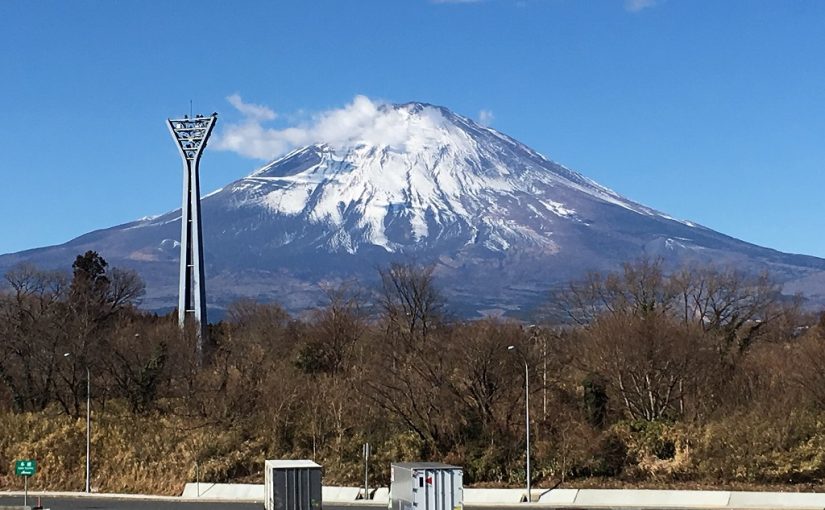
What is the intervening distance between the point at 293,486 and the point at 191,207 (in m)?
58.7

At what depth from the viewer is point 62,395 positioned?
223 feet

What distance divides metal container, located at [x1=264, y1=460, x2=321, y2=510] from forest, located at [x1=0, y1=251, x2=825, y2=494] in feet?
64.8

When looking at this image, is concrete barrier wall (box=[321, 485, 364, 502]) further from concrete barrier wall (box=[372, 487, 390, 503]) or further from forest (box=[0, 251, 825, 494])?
forest (box=[0, 251, 825, 494])

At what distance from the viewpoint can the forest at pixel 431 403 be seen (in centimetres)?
5547

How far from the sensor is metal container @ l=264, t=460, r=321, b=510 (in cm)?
3647

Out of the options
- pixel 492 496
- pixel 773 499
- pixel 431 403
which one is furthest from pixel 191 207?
pixel 773 499

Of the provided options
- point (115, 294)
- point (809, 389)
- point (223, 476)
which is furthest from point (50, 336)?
point (809, 389)

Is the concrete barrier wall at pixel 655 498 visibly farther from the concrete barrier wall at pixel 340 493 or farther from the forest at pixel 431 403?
the concrete barrier wall at pixel 340 493

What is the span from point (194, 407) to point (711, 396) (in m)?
27.6

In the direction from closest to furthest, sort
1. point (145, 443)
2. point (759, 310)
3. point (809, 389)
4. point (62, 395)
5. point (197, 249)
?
point (809, 389) → point (145, 443) → point (62, 395) → point (759, 310) → point (197, 249)

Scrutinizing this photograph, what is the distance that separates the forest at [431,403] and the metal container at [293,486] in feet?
64.8

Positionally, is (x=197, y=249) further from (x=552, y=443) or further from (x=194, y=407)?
(x=552, y=443)

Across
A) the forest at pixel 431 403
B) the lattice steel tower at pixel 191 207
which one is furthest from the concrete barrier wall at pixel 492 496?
the lattice steel tower at pixel 191 207

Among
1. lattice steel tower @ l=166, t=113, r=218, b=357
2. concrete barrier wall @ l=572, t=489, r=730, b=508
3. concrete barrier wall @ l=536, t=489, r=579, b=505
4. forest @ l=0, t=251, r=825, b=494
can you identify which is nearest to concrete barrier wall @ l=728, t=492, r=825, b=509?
concrete barrier wall @ l=572, t=489, r=730, b=508
